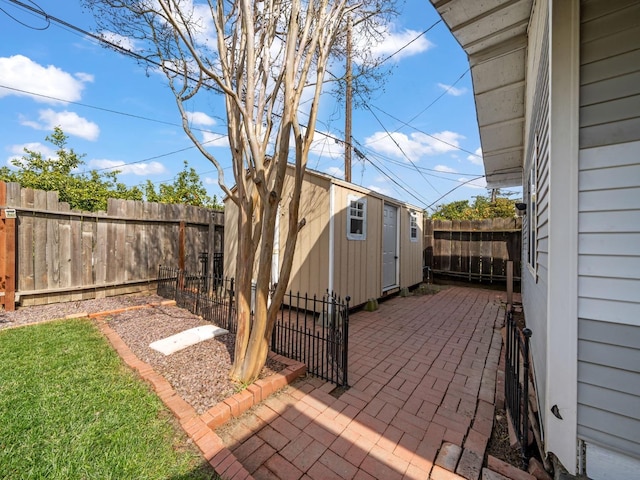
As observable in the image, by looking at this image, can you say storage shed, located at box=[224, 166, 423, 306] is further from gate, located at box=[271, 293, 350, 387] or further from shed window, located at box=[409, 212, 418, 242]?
gate, located at box=[271, 293, 350, 387]

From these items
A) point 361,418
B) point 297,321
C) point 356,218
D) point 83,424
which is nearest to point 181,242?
point 356,218

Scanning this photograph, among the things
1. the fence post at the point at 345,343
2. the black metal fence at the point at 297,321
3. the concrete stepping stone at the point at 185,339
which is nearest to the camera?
the fence post at the point at 345,343

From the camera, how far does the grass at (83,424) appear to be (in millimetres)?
1723

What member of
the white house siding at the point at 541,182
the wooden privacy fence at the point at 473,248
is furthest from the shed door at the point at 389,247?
the white house siding at the point at 541,182

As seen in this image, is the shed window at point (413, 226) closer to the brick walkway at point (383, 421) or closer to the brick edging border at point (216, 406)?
the brick walkway at point (383, 421)

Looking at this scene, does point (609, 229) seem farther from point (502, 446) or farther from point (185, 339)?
point (185, 339)

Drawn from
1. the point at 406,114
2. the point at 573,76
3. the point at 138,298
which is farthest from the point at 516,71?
the point at 138,298

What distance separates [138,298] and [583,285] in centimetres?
732

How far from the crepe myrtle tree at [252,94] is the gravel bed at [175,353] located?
0.31 meters

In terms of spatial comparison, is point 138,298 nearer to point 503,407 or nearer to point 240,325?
point 240,325

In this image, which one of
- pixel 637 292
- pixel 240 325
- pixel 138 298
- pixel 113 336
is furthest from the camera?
pixel 138 298

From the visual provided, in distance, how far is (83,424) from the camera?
6.85ft

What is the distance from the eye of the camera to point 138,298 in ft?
19.9

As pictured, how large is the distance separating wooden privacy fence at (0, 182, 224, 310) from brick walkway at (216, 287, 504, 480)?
530 cm
